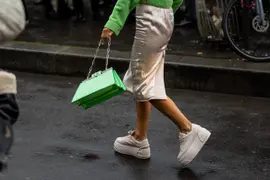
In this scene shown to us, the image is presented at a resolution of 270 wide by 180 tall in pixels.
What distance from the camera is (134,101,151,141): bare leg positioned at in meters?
4.99

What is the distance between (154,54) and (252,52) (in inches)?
122

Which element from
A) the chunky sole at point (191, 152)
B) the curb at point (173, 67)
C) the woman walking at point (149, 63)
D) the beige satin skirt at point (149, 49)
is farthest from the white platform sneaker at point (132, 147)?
the curb at point (173, 67)

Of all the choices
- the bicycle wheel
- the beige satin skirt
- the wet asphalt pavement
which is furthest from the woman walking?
the bicycle wheel

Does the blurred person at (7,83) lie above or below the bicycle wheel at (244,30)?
above

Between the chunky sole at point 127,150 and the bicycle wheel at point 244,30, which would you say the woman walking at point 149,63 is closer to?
the chunky sole at point 127,150

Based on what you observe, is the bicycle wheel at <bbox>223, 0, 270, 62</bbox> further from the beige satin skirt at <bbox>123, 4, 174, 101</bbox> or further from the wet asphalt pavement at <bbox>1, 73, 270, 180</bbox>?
the beige satin skirt at <bbox>123, 4, 174, 101</bbox>

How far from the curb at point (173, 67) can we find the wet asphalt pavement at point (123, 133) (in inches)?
6.0

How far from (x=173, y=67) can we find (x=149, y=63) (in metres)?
Result: 2.45

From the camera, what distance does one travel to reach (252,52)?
7629 millimetres

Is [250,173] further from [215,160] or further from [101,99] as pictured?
[101,99]

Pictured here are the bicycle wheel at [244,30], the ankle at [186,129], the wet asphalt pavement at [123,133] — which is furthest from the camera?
the bicycle wheel at [244,30]

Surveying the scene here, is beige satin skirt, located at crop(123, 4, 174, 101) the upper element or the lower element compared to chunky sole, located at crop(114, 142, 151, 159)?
upper

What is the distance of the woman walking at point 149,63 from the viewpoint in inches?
184

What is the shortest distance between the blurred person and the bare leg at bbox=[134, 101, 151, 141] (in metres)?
2.02
